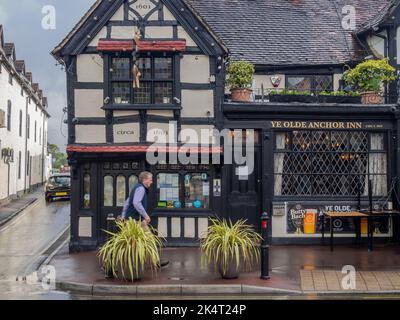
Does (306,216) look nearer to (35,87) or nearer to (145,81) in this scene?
(145,81)

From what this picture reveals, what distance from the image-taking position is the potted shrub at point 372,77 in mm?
15102

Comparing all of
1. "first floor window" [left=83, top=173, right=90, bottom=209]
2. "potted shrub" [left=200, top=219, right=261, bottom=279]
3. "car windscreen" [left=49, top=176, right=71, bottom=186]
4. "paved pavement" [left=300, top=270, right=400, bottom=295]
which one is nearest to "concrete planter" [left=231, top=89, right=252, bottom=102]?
"first floor window" [left=83, top=173, right=90, bottom=209]

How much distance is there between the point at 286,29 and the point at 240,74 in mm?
4441

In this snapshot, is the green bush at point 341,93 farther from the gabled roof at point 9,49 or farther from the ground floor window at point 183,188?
the gabled roof at point 9,49

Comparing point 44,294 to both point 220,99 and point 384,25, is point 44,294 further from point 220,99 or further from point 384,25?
point 384,25

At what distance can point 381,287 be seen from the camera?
9977 mm

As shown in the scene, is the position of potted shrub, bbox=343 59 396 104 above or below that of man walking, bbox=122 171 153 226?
above

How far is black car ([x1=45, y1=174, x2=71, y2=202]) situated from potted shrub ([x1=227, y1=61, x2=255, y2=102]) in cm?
1792

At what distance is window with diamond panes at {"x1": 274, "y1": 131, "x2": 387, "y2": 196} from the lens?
1534 cm

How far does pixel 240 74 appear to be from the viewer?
14992 millimetres

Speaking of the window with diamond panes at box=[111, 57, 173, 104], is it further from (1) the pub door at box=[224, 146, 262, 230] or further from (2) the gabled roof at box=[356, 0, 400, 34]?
(2) the gabled roof at box=[356, 0, 400, 34]

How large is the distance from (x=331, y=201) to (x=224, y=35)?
6.85m
